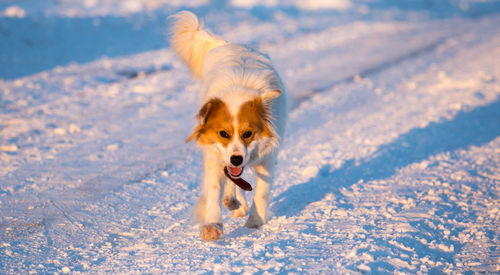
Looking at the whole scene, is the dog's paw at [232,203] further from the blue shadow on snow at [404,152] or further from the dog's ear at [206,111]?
the dog's ear at [206,111]

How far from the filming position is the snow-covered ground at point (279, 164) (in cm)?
376

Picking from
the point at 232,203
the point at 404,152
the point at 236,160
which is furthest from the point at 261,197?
the point at 404,152

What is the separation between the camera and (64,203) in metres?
4.66

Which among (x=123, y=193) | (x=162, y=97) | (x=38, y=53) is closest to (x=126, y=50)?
(x=38, y=53)

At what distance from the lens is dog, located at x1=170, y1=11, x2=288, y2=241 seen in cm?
381

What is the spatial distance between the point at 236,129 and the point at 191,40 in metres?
2.11

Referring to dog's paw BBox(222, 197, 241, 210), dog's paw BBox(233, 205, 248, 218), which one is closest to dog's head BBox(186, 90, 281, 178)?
dog's paw BBox(222, 197, 241, 210)

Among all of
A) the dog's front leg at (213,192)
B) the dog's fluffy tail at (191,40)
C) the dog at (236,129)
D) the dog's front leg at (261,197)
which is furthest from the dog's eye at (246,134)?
the dog's fluffy tail at (191,40)

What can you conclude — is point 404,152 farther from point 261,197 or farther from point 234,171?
point 234,171

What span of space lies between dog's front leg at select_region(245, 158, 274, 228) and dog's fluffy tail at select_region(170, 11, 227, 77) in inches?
69.1

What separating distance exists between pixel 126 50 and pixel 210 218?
30.7 feet

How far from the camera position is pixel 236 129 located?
3.78 meters

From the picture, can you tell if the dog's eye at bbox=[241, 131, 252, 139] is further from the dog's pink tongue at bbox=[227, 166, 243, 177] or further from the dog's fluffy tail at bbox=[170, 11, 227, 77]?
the dog's fluffy tail at bbox=[170, 11, 227, 77]

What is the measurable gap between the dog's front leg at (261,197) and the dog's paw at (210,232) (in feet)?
1.41
